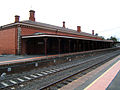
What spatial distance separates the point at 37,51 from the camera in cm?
1819

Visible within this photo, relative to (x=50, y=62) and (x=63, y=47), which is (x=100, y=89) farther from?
(x=63, y=47)

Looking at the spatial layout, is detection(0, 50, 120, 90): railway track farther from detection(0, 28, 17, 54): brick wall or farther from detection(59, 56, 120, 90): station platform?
detection(0, 28, 17, 54): brick wall

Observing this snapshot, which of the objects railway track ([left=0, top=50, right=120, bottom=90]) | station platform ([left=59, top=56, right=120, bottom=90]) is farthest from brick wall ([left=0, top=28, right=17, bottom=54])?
station platform ([left=59, top=56, right=120, bottom=90])

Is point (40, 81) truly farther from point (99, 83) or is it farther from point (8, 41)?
point (8, 41)

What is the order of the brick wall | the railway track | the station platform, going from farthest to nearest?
the brick wall, the railway track, the station platform

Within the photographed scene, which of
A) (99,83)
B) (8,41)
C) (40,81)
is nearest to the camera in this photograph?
(99,83)

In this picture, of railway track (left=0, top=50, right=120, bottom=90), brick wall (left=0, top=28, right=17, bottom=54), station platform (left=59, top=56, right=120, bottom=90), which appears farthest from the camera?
brick wall (left=0, top=28, right=17, bottom=54)

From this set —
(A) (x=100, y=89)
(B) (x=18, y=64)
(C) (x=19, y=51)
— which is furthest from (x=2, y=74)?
(C) (x=19, y=51)

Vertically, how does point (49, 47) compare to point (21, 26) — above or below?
below

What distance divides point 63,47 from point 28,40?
8.01m

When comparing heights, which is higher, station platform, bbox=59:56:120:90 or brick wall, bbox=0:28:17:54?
brick wall, bbox=0:28:17:54

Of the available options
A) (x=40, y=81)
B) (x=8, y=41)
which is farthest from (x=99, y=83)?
(x=8, y=41)

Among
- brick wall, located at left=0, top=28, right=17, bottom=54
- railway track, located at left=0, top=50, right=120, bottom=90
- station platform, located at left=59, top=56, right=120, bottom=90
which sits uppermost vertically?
brick wall, located at left=0, top=28, right=17, bottom=54

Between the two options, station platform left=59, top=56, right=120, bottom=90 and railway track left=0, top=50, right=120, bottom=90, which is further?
railway track left=0, top=50, right=120, bottom=90
